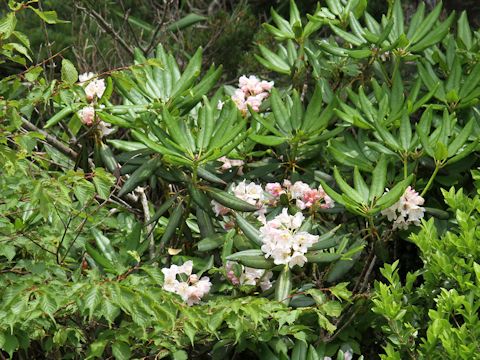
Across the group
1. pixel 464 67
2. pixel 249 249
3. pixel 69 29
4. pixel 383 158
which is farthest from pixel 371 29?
pixel 69 29

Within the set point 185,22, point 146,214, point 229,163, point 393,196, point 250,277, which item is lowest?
point 185,22

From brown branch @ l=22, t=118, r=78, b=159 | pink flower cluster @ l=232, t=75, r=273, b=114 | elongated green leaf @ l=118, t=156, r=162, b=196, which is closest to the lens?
elongated green leaf @ l=118, t=156, r=162, b=196

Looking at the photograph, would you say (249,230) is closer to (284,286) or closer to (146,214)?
(284,286)

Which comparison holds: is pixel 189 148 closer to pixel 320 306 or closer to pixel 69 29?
pixel 320 306

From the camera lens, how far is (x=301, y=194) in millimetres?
3592

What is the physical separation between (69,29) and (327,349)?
4495 mm

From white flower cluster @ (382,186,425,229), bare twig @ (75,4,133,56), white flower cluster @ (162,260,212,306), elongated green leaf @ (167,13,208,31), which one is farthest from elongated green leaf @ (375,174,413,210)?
elongated green leaf @ (167,13,208,31)

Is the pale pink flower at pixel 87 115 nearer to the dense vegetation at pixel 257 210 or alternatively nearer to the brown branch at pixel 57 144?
the dense vegetation at pixel 257 210

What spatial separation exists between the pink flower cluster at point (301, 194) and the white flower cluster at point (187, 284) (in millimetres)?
450

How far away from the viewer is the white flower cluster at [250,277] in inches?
135

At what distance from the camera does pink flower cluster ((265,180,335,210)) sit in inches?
140

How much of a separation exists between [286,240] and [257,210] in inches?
12.3

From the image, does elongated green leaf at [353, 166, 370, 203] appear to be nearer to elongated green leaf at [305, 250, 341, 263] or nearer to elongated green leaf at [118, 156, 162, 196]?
elongated green leaf at [305, 250, 341, 263]

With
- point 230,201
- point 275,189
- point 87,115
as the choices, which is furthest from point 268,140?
point 87,115
